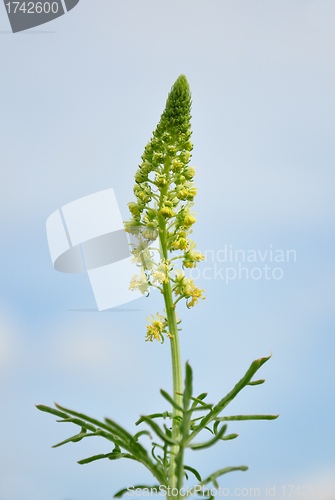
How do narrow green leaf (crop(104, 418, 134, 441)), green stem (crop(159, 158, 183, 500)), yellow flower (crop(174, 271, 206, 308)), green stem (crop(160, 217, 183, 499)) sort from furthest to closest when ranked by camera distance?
1. yellow flower (crop(174, 271, 206, 308))
2. green stem (crop(159, 158, 183, 500))
3. green stem (crop(160, 217, 183, 499))
4. narrow green leaf (crop(104, 418, 134, 441))

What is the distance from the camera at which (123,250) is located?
4.94 m

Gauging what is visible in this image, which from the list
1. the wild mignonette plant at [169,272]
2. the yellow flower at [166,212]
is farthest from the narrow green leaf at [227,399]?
the yellow flower at [166,212]

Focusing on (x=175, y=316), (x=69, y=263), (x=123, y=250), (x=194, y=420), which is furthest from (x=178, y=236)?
(x=69, y=263)

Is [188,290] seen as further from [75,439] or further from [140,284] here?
[75,439]

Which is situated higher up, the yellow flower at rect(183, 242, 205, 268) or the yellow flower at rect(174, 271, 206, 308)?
the yellow flower at rect(183, 242, 205, 268)

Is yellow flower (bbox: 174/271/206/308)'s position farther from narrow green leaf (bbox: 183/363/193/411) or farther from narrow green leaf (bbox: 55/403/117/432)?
narrow green leaf (bbox: 55/403/117/432)

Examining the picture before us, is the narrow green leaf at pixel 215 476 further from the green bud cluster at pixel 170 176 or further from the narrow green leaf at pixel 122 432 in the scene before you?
the green bud cluster at pixel 170 176

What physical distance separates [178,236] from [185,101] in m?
1.45

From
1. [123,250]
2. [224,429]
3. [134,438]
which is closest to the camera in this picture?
[224,429]

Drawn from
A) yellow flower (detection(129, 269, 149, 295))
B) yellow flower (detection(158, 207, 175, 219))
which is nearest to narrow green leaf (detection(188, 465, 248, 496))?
yellow flower (detection(129, 269, 149, 295))

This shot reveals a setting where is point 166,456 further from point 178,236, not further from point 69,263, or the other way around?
point 69,263

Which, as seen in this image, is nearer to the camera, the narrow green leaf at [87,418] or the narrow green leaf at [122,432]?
the narrow green leaf at [122,432]

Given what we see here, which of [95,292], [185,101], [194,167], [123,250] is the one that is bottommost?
[95,292]

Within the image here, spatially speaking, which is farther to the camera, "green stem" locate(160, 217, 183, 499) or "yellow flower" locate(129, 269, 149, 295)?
"yellow flower" locate(129, 269, 149, 295)
